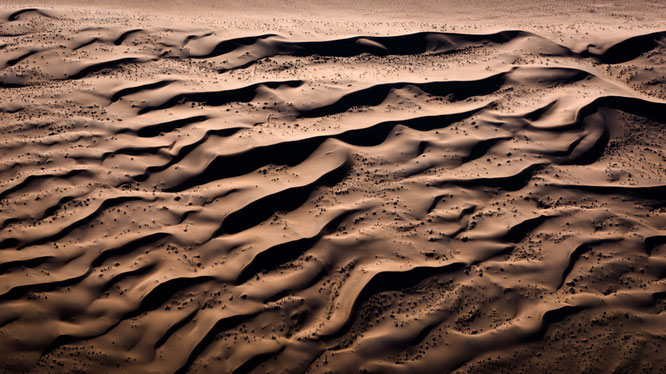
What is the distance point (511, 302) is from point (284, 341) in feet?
4.29

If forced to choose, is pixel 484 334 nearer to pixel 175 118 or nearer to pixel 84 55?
pixel 175 118

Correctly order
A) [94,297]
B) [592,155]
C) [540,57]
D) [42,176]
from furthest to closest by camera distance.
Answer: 1. [540,57]
2. [592,155]
3. [42,176]
4. [94,297]

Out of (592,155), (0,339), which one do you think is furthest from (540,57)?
(0,339)

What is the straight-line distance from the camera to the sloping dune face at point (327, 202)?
96.4 inches

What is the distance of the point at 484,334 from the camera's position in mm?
2480

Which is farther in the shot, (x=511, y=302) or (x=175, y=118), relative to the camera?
(x=175, y=118)

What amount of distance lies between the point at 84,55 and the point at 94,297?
2.33 m

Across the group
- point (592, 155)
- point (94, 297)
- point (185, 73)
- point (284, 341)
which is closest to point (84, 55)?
point (185, 73)

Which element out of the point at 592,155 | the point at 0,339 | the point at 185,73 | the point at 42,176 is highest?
the point at 185,73

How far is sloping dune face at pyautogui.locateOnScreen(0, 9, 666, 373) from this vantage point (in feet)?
8.04

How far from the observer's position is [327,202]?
2.98 meters

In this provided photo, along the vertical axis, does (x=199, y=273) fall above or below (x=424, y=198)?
below

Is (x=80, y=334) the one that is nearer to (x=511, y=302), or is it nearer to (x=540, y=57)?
(x=511, y=302)

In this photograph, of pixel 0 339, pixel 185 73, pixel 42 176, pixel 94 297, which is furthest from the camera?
pixel 185 73
